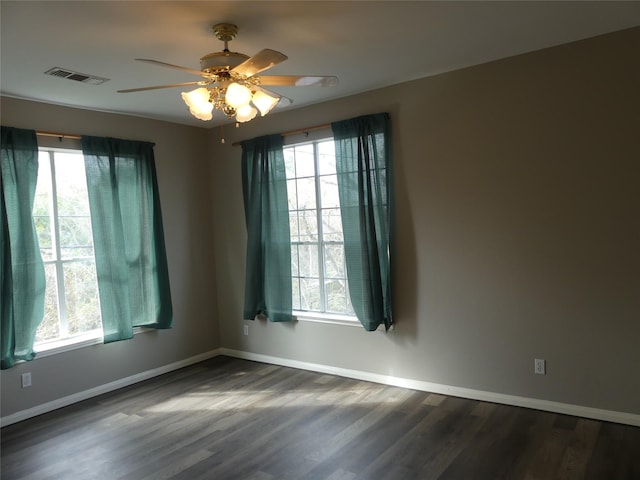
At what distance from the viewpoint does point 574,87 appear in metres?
3.22

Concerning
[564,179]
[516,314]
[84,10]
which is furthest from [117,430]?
[564,179]

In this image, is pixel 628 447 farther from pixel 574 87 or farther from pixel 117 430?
pixel 117 430

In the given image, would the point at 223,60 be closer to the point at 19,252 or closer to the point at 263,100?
the point at 263,100

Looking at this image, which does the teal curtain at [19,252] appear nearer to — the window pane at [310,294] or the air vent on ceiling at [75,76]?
the air vent on ceiling at [75,76]

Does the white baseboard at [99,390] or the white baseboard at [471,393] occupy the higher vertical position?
the white baseboard at [99,390]

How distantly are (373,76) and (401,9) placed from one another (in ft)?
3.94

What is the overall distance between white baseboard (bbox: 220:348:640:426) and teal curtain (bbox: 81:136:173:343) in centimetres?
129

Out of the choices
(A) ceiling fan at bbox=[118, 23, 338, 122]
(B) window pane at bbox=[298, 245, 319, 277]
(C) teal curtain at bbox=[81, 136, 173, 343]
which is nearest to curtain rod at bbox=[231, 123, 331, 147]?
(B) window pane at bbox=[298, 245, 319, 277]

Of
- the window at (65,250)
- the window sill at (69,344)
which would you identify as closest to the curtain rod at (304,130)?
the window at (65,250)

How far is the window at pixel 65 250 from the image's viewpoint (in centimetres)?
407

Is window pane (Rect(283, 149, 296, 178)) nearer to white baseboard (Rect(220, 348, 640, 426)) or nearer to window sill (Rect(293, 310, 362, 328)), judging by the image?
window sill (Rect(293, 310, 362, 328))

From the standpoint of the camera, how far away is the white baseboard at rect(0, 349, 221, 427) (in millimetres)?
3773

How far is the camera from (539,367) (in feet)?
11.3

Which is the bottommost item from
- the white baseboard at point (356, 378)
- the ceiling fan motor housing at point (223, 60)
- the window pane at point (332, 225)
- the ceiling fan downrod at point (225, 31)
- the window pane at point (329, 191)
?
the white baseboard at point (356, 378)
